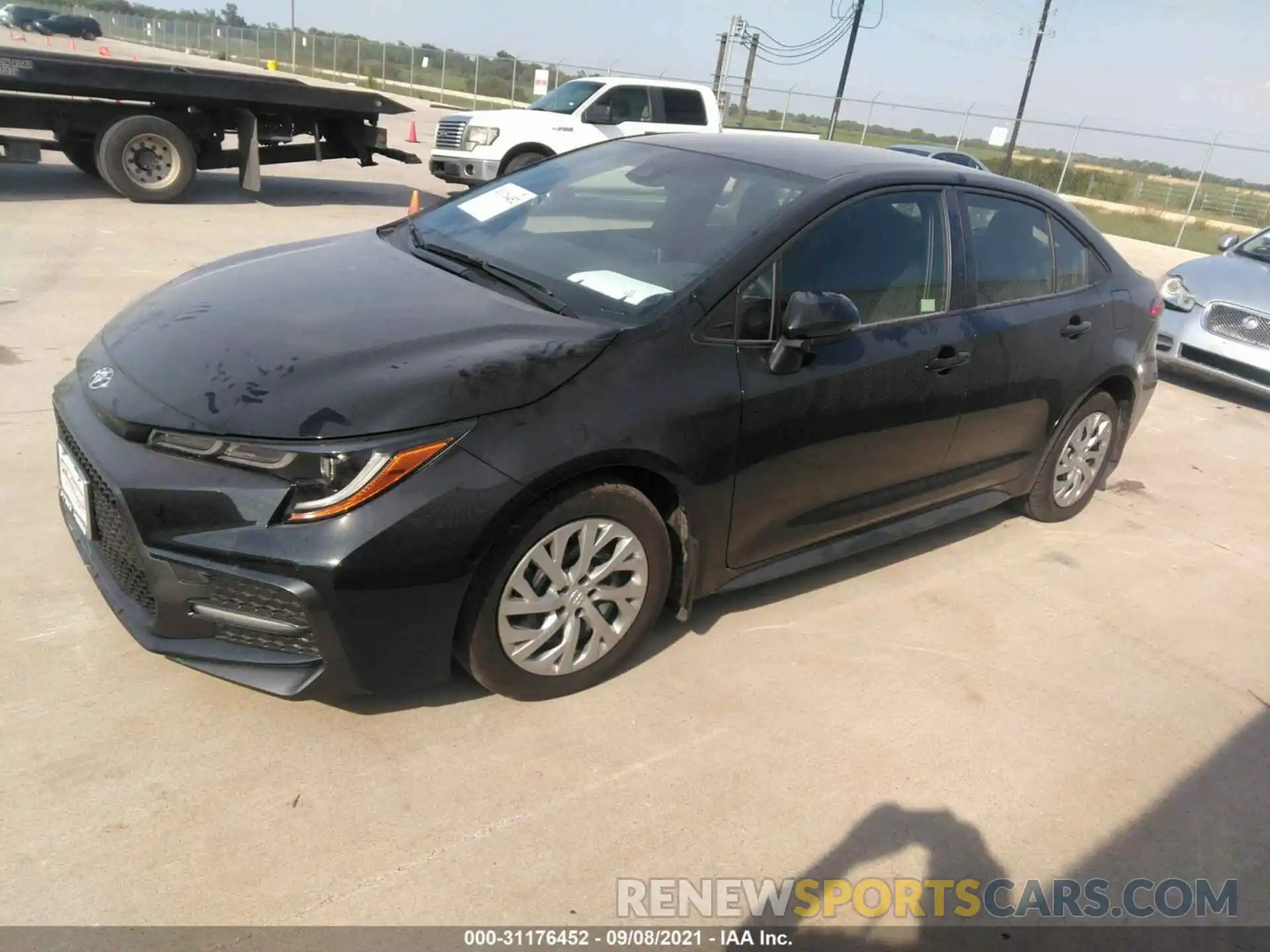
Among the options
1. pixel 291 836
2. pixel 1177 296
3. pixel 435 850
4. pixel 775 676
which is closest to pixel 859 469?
pixel 775 676

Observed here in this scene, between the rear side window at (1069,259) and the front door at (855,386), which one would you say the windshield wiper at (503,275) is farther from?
the rear side window at (1069,259)

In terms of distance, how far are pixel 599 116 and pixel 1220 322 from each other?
8.38m

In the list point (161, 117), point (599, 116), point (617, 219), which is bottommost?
point (161, 117)

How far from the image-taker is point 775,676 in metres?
3.43

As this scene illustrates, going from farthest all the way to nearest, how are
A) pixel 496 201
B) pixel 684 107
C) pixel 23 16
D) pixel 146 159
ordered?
pixel 23 16 → pixel 684 107 → pixel 146 159 → pixel 496 201

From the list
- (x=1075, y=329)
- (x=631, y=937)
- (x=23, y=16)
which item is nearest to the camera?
(x=631, y=937)

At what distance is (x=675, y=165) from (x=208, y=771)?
2.81m

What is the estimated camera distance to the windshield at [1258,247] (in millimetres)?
8703

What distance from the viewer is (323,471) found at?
2.50 meters

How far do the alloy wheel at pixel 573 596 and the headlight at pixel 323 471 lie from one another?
50cm

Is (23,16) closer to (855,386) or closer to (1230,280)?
(1230,280)

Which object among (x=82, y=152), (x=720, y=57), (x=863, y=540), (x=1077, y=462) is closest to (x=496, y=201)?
(x=863, y=540)

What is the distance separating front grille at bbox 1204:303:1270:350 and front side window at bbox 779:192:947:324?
528 centimetres

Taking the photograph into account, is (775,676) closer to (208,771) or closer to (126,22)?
(208,771)
